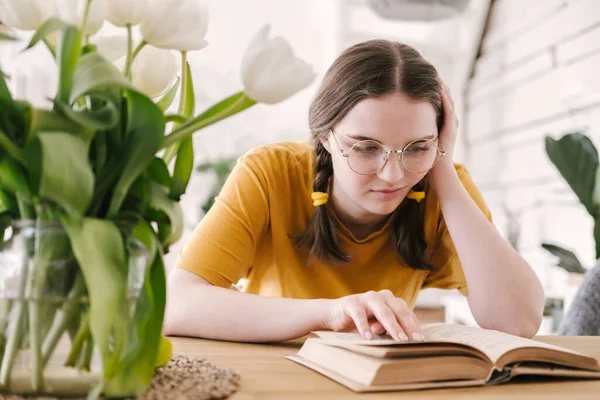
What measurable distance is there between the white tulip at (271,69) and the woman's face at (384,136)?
63cm

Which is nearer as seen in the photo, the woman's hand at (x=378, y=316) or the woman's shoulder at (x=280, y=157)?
the woman's hand at (x=378, y=316)

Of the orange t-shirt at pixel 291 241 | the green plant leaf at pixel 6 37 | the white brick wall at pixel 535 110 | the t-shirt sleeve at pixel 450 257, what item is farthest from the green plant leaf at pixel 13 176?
the white brick wall at pixel 535 110

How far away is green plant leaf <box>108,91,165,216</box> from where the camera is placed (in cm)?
61

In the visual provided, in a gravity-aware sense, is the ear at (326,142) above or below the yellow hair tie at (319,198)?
above

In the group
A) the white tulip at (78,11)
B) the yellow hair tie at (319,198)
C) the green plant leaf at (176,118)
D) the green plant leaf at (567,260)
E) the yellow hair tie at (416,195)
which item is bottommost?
the green plant leaf at (567,260)

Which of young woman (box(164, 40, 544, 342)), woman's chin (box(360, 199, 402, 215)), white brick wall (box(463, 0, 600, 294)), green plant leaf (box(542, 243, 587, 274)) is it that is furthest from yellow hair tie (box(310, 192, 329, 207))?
white brick wall (box(463, 0, 600, 294))

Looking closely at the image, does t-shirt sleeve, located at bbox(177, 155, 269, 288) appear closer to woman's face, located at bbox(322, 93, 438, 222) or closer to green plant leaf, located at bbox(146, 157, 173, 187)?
woman's face, located at bbox(322, 93, 438, 222)

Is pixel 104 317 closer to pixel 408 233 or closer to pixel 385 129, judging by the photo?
pixel 385 129

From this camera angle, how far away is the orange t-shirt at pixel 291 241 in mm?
1386

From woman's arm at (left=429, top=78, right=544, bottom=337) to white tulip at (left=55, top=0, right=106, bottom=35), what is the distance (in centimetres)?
91

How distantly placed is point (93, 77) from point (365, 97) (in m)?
0.73

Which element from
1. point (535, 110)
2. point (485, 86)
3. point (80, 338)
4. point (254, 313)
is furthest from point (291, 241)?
point (485, 86)

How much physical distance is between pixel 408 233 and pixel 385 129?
0.33 meters

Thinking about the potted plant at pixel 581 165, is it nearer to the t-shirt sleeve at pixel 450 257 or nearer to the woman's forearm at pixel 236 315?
the t-shirt sleeve at pixel 450 257
